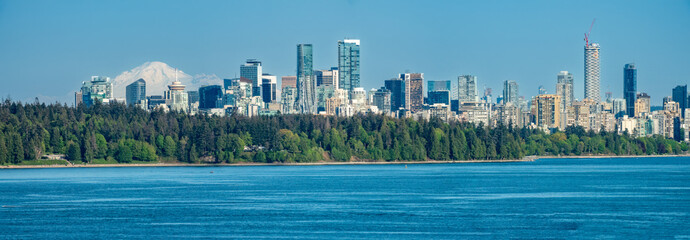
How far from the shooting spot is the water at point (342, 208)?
80.3 m

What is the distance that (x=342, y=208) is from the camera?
99.4 metres

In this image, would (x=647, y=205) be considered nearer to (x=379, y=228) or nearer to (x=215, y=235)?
(x=379, y=228)

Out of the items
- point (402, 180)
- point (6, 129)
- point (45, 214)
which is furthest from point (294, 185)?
point (6, 129)

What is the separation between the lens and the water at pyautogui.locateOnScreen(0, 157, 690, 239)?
263 feet

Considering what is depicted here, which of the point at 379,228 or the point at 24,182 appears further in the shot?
the point at 24,182

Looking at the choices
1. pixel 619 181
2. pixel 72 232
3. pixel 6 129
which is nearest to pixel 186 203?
pixel 72 232

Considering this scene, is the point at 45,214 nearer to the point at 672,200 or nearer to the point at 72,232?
the point at 72,232

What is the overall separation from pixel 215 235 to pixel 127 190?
50.9m

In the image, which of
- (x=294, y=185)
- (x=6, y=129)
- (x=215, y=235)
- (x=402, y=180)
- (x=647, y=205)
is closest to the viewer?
(x=215, y=235)

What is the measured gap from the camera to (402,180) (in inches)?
5945

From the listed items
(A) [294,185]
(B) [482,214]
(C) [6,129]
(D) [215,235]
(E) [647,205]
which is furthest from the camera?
(C) [6,129]

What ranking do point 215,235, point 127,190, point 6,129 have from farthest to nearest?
point 6,129
point 127,190
point 215,235

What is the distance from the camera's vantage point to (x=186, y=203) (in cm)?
10606

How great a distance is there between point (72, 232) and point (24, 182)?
6834 centimetres
